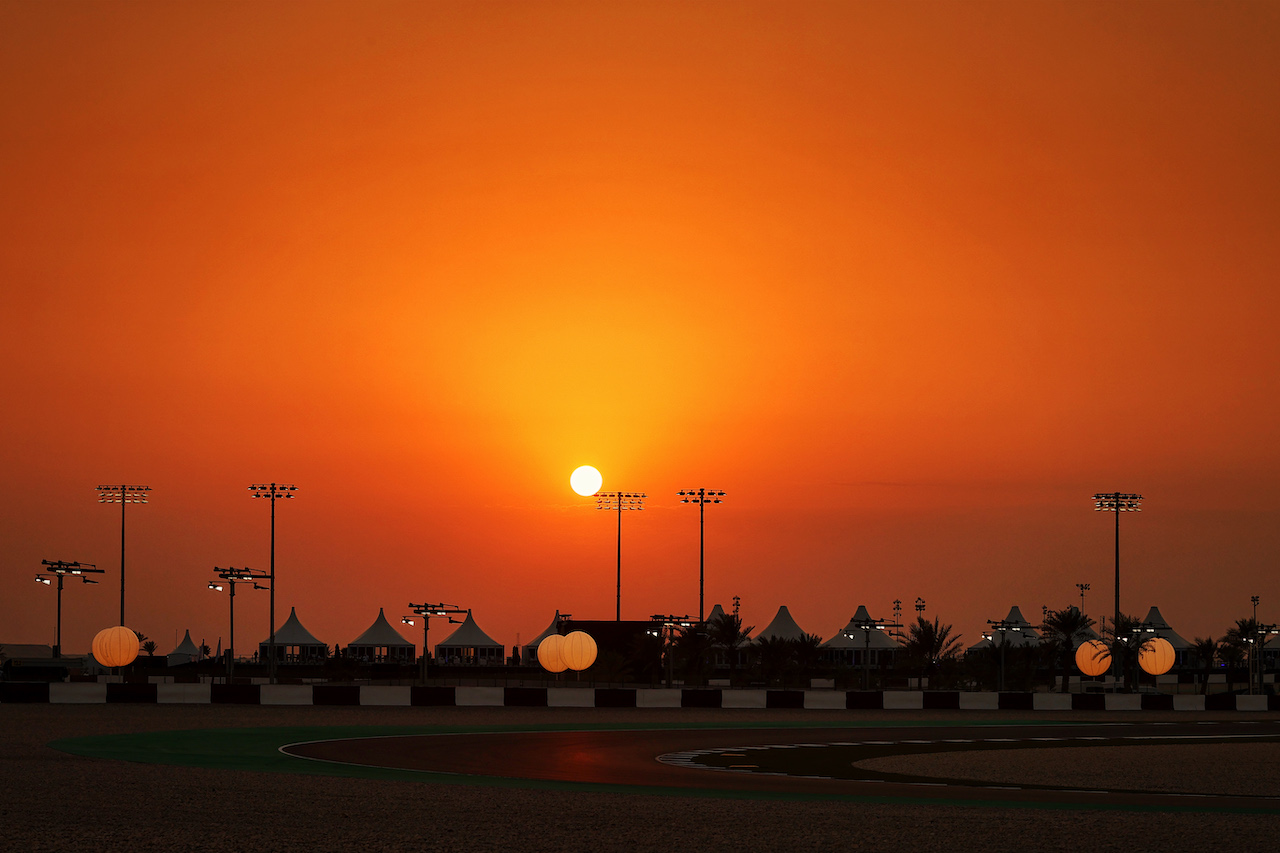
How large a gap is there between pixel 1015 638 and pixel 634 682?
142 ft

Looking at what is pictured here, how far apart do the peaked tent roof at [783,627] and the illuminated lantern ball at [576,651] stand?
47066 mm

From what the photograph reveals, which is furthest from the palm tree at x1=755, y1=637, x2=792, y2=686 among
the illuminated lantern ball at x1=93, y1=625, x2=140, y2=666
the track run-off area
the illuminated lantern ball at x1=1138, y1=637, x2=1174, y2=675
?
the track run-off area

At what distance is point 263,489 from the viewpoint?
264 ft

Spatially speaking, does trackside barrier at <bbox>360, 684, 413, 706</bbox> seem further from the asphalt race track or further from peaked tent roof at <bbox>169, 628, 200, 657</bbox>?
peaked tent roof at <bbox>169, 628, 200, 657</bbox>

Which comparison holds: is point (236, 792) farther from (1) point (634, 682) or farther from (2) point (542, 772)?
(1) point (634, 682)

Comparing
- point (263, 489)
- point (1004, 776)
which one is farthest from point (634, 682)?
point (1004, 776)

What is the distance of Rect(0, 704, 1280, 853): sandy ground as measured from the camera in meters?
13.4

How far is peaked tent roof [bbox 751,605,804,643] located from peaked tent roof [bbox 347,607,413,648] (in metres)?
28.0

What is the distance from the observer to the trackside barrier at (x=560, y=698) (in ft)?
150

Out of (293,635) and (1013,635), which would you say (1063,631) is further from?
(293,635)

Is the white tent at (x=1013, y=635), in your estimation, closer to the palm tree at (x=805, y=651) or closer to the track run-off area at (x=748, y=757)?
the palm tree at (x=805, y=651)

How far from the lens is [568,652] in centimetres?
6600

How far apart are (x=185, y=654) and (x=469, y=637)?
5623 cm

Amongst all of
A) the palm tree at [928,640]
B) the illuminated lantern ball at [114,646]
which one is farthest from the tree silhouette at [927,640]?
the illuminated lantern ball at [114,646]
